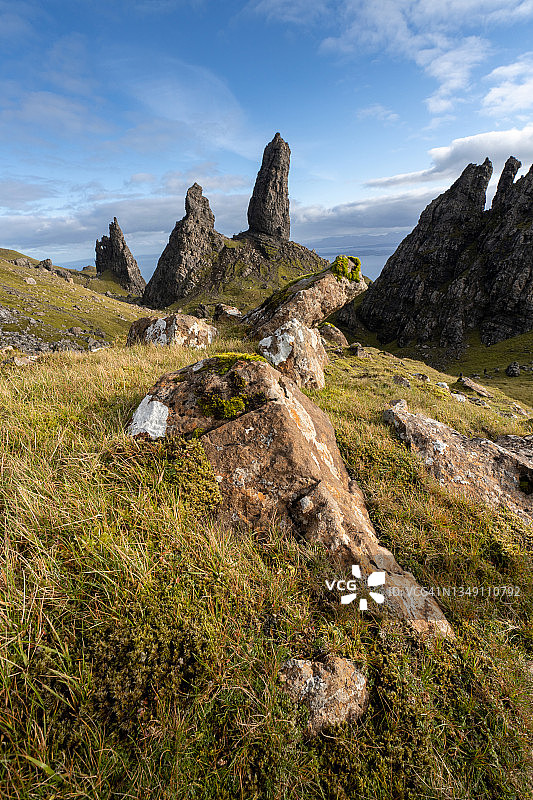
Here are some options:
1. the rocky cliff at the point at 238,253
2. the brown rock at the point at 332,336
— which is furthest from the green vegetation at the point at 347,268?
the rocky cliff at the point at 238,253

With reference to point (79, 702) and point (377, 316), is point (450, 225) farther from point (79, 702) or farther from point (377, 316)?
point (79, 702)

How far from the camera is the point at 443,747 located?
2859mm

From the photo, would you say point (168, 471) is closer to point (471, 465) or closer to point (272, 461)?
point (272, 461)

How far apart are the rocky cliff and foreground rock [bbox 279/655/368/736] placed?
152 meters

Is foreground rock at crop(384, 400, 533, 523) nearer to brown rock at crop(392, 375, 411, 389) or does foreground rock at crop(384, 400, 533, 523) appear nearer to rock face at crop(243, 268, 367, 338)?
rock face at crop(243, 268, 367, 338)

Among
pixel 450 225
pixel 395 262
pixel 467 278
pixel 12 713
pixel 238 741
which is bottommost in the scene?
pixel 238 741

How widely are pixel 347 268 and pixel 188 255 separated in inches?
6408

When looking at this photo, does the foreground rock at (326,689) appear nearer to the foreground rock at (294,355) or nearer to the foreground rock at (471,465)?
the foreground rock at (471,465)

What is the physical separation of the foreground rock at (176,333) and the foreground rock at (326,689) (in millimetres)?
13450

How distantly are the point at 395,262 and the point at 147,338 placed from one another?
137129 mm

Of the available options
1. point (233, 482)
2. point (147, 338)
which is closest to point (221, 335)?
point (147, 338)

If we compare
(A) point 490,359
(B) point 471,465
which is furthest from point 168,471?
(A) point 490,359

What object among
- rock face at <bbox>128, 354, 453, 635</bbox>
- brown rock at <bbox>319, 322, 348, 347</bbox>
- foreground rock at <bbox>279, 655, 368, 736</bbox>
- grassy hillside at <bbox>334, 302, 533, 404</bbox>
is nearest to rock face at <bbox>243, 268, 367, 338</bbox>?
rock face at <bbox>128, 354, 453, 635</bbox>

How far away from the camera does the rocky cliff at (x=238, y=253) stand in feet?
510
